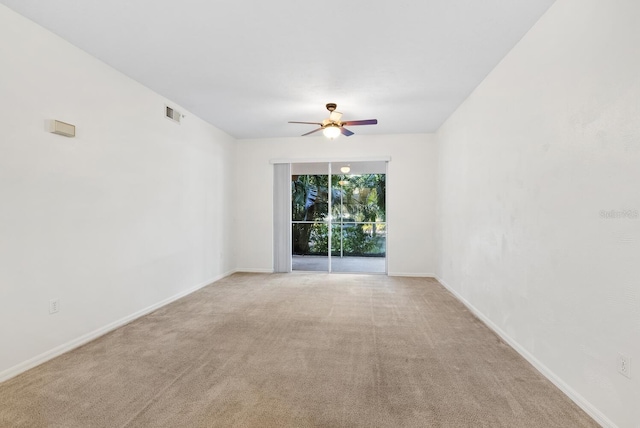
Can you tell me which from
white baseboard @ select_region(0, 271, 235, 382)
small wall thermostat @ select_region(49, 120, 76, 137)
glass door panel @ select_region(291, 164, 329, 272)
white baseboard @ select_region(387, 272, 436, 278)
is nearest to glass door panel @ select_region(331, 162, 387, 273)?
glass door panel @ select_region(291, 164, 329, 272)

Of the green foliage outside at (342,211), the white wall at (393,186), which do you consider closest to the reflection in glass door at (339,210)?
the green foliage outside at (342,211)

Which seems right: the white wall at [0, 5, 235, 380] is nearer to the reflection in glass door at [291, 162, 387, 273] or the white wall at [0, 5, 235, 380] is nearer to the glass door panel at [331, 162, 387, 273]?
the reflection in glass door at [291, 162, 387, 273]

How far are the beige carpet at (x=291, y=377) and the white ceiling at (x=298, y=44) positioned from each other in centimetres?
281

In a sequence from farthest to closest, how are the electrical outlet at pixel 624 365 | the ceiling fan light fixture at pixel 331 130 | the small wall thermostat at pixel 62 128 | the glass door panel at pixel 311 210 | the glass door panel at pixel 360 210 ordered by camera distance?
the glass door panel at pixel 311 210 < the glass door panel at pixel 360 210 < the ceiling fan light fixture at pixel 331 130 < the small wall thermostat at pixel 62 128 < the electrical outlet at pixel 624 365

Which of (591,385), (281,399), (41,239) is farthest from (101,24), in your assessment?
(591,385)

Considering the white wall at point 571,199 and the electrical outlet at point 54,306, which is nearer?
the white wall at point 571,199

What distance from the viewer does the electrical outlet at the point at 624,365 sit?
167 cm

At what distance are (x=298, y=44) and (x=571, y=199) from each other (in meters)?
2.54

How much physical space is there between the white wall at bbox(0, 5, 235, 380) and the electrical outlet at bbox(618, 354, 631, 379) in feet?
13.3

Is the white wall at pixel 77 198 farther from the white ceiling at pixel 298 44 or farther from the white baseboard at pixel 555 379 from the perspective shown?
the white baseboard at pixel 555 379

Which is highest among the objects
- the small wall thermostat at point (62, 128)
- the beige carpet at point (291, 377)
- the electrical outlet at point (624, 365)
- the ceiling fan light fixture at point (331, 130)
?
the ceiling fan light fixture at point (331, 130)

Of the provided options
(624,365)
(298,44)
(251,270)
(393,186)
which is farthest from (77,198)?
(393,186)

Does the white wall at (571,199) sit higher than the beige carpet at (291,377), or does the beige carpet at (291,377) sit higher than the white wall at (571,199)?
the white wall at (571,199)

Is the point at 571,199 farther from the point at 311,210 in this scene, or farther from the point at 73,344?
the point at 311,210
